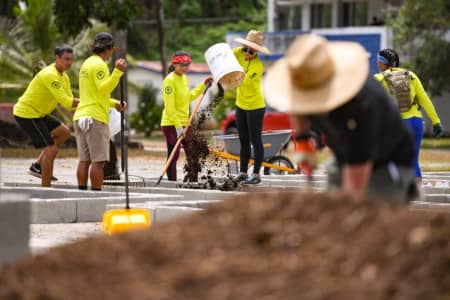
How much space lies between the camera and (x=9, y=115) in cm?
2767

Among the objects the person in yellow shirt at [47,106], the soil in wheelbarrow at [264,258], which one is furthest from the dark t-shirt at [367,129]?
the person in yellow shirt at [47,106]

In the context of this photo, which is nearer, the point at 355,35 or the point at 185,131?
the point at 185,131

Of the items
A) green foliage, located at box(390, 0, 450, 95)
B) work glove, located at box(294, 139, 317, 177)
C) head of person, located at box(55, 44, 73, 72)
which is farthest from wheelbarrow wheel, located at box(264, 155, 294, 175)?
green foliage, located at box(390, 0, 450, 95)

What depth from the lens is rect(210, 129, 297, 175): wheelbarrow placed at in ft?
57.5

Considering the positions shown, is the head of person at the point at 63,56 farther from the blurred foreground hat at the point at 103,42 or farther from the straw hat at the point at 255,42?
the straw hat at the point at 255,42

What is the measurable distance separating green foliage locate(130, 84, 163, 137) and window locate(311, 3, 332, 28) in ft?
28.8

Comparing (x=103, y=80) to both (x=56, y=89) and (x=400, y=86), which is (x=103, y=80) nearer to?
(x=56, y=89)

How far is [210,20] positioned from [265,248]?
59040 mm

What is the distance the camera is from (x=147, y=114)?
44969 mm

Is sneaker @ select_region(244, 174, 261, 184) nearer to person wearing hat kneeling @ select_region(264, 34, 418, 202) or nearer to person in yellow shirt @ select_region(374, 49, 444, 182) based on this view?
person in yellow shirt @ select_region(374, 49, 444, 182)

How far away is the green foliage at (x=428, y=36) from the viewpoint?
39344 millimetres

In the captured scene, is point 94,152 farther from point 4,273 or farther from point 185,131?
point 4,273

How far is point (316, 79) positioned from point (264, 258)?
1.32 meters

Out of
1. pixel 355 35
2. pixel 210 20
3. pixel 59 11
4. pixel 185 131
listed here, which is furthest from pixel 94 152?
pixel 210 20
